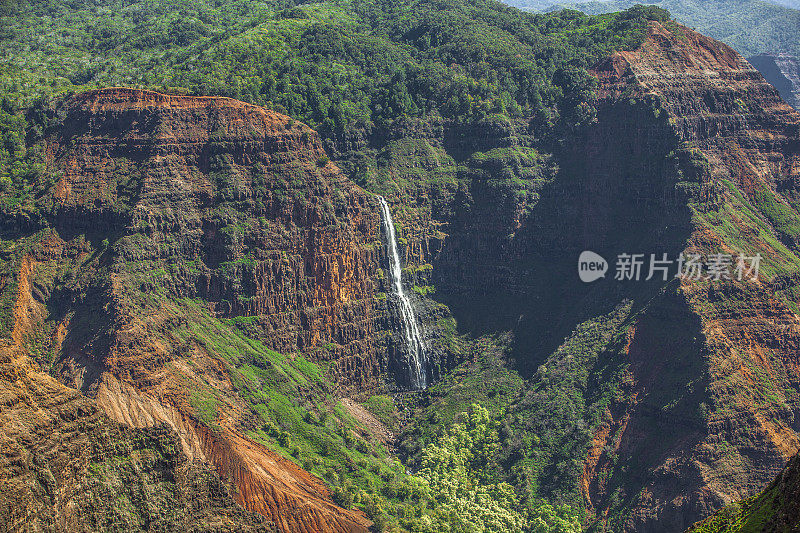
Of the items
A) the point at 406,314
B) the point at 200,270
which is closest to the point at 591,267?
the point at 406,314

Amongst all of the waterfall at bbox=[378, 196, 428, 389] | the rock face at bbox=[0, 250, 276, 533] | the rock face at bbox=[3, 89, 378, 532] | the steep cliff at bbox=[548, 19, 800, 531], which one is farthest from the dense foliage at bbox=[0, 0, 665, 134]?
the rock face at bbox=[0, 250, 276, 533]

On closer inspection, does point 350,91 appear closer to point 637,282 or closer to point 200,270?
point 200,270

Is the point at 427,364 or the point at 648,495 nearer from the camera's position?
the point at 648,495

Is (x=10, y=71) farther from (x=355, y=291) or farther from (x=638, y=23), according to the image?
(x=638, y=23)

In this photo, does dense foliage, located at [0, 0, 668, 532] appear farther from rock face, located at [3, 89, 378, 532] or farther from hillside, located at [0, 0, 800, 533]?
rock face, located at [3, 89, 378, 532]

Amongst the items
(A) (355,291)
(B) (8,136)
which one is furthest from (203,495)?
(B) (8,136)

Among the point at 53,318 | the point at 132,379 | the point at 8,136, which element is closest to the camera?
the point at 132,379
